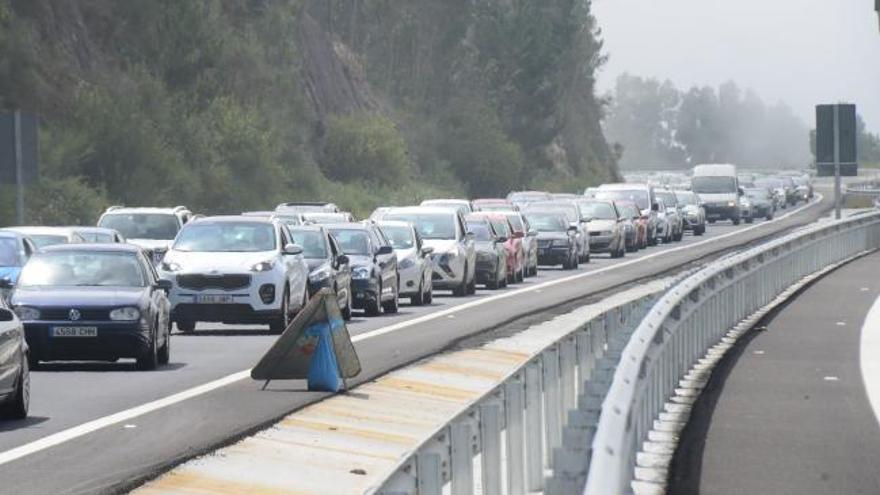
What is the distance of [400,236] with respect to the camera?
146ft

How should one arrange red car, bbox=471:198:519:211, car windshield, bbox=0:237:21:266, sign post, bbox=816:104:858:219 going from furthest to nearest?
red car, bbox=471:198:519:211
sign post, bbox=816:104:858:219
car windshield, bbox=0:237:21:266

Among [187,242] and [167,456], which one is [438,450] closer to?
[167,456]

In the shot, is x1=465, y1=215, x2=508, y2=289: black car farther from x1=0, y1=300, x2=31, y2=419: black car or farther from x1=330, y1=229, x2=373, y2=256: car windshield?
x1=0, y1=300, x2=31, y2=419: black car

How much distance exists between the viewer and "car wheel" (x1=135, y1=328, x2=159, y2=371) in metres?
26.3

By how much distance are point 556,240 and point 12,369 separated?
4454cm

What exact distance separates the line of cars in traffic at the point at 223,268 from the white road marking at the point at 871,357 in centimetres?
688

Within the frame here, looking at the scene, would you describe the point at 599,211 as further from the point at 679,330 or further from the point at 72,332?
the point at 679,330

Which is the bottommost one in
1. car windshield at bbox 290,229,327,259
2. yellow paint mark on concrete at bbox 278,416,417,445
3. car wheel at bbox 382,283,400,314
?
car wheel at bbox 382,283,400,314

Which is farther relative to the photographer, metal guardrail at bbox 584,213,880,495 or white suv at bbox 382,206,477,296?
white suv at bbox 382,206,477,296

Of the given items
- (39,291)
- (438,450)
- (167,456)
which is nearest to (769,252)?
(39,291)

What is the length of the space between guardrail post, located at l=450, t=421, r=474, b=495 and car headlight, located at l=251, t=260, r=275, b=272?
23.5 meters

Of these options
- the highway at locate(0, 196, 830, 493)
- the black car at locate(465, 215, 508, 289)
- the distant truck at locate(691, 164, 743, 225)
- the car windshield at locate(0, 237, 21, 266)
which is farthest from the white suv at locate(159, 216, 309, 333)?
the distant truck at locate(691, 164, 743, 225)

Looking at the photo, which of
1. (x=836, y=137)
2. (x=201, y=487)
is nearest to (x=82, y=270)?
(x=201, y=487)

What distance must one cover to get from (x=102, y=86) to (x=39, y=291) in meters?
43.6
